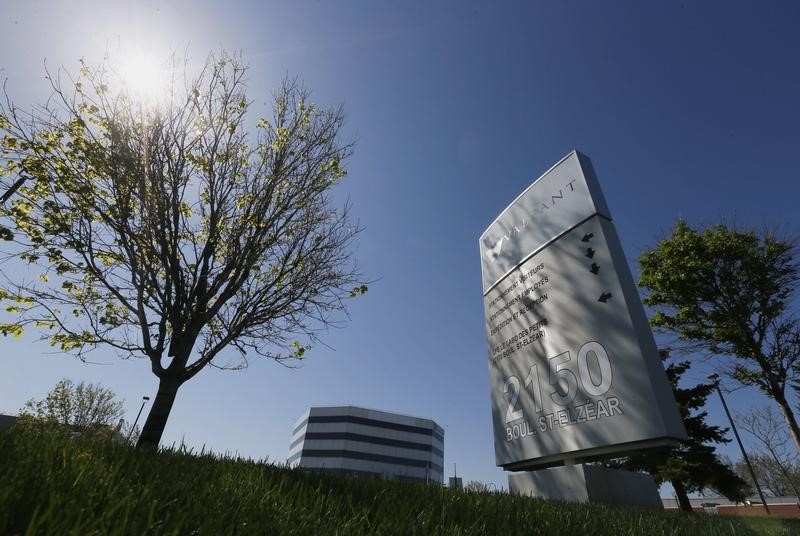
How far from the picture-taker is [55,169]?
7.00 metres

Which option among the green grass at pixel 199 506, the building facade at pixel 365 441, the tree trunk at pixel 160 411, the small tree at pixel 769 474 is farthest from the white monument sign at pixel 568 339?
the building facade at pixel 365 441

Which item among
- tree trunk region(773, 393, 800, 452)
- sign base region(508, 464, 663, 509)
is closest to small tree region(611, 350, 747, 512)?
tree trunk region(773, 393, 800, 452)

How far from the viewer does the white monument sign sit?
17.3ft

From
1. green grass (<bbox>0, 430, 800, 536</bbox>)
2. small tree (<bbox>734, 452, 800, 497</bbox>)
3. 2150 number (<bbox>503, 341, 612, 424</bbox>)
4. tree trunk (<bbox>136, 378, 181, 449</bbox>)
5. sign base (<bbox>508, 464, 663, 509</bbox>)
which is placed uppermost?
small tree (<bbox>734, 452, 800, 497</bbox>)

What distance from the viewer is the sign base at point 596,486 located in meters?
5.61

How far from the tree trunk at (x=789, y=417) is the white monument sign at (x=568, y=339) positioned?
10.2 m

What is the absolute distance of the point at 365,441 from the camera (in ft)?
240

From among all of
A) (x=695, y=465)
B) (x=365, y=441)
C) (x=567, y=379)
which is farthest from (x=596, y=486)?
(x=365, y=441)

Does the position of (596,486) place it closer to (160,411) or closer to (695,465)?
(160,411)

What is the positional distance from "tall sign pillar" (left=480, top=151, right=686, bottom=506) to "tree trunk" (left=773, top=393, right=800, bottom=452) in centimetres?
942

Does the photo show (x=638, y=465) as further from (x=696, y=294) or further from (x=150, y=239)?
(x=150, y=239)

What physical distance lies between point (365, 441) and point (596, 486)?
75.0m

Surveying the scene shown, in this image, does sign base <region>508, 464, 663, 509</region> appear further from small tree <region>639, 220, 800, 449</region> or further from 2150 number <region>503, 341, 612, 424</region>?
small tree <region>639, 220, 800, 449</region>

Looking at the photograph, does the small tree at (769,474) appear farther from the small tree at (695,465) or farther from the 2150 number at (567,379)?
the 2150 number at (567,379)
